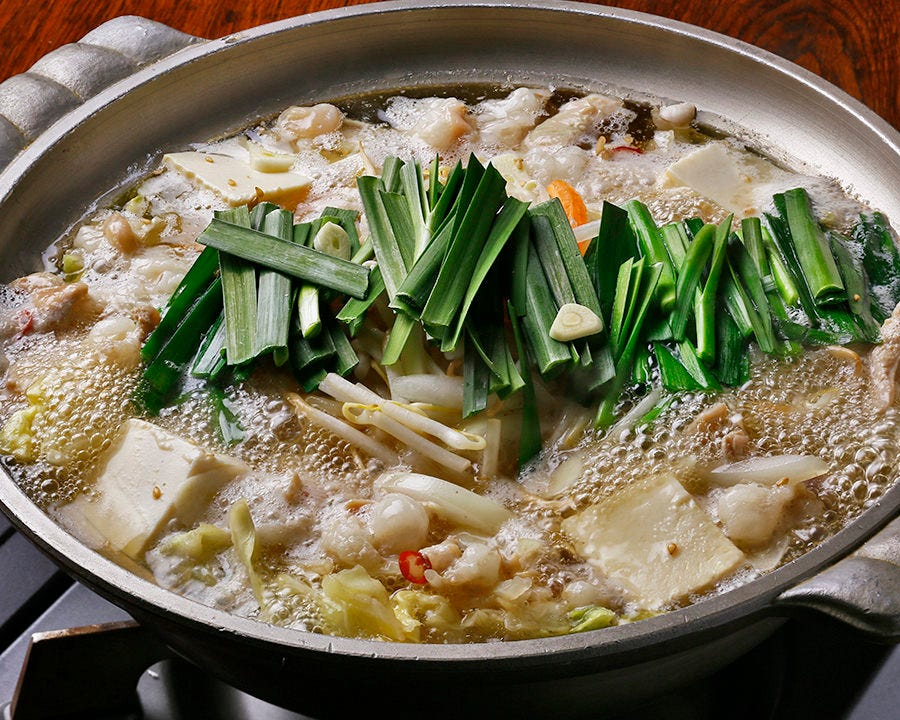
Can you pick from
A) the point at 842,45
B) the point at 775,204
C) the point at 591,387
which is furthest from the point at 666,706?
the point at 842,45

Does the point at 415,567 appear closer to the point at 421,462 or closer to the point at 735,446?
the point at 421,462

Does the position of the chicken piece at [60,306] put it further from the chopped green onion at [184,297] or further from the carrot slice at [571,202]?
the carrot slice at [571,202]

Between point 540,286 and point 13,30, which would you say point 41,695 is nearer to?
point 540,286

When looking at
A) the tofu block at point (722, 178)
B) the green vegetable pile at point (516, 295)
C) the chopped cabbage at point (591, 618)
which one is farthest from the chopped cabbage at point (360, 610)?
the tofu block at point (722, 178)

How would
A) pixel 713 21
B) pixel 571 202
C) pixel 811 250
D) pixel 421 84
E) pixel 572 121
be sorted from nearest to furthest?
pixel 811 250
pixel 571 202
pixel 572 121
pixel 421 84
pixel 713 21

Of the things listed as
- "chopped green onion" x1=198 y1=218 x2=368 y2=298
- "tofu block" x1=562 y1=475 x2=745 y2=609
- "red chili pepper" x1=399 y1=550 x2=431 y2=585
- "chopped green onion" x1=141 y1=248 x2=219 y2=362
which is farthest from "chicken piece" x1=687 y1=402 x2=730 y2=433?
"chopped green onion" x1=141 y1=248 x2=219 y2=362

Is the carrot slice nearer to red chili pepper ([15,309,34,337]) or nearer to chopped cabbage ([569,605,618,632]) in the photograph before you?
chopped cabbage ([569,605,618,632])

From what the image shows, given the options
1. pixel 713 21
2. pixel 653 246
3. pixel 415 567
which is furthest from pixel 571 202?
pixel 713 21
